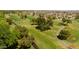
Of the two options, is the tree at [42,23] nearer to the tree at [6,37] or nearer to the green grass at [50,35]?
the green grass at [50,35]

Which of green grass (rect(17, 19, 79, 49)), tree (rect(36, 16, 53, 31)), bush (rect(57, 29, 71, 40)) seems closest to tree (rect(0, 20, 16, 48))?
green grass (rect(17, 19, 79, 49))

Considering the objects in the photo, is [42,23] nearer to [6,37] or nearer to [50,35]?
[50,35]

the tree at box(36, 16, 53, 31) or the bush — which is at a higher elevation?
the tree at box(36, 16, 53, 31)

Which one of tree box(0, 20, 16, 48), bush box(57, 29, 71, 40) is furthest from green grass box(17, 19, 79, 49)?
tree box(0, 20, 16, 48)

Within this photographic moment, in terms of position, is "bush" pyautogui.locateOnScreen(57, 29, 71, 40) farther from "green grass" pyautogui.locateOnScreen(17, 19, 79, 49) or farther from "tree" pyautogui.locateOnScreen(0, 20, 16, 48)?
"tree" pyautogui.locateOnScreen(0, 20, 16, 48)

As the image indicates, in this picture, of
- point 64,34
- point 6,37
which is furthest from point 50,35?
point 6,37

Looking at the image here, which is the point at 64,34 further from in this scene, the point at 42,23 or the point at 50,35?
the point at 42,23

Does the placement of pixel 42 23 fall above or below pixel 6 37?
above
